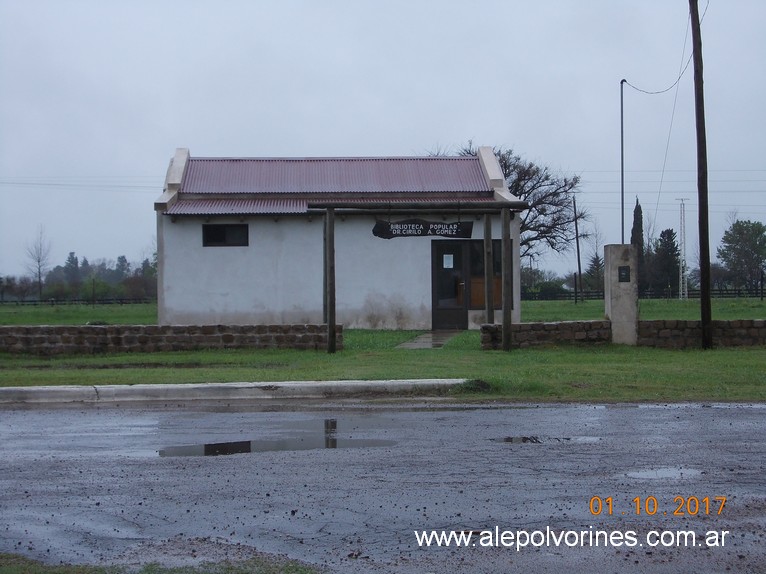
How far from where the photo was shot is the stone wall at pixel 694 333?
1900 cm

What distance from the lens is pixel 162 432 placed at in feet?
31.8

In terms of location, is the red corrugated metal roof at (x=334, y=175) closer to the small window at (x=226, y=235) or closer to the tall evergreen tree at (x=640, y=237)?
the small window at (x=226, y=235)

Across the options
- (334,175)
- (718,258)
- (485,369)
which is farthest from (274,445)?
(718,258)

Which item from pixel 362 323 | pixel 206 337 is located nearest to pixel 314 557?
pixel 206 337

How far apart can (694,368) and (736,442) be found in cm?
676

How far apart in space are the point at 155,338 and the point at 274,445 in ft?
35.0

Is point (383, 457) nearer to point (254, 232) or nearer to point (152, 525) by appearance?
point (152, 525)

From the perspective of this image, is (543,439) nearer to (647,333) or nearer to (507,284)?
(507,284)

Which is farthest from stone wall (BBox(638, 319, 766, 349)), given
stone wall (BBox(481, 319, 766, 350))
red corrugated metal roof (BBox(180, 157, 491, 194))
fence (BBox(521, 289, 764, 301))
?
fence (BBox(521, 289, 764, 301))

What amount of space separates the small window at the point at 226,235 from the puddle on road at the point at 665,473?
2080 cm

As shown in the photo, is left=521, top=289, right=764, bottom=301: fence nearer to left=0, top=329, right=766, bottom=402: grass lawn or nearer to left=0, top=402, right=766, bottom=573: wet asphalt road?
left=0, top=329, right=766, bottom=402: grass lawn

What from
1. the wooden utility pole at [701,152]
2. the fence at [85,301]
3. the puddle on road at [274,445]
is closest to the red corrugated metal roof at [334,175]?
the wooden utility pole at [701,152]

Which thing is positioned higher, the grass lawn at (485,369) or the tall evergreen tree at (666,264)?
the tall evergreen tree at (666,264)
